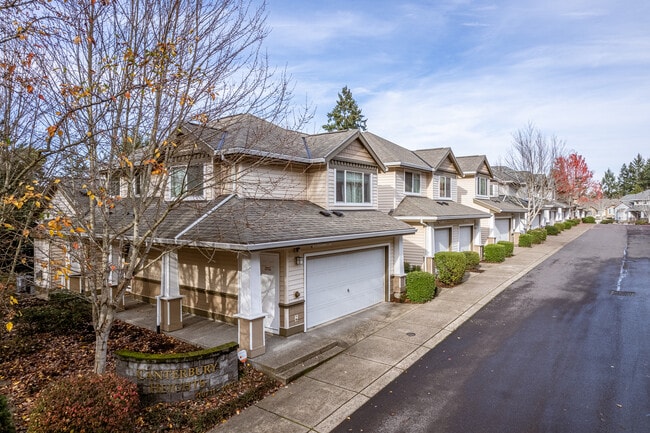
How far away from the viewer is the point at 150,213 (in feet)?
45.7

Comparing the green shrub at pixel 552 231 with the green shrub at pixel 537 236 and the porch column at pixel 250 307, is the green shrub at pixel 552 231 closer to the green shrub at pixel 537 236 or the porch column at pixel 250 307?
the green shrub at pixel 537 236

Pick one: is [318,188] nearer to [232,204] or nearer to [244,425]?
[232,204]

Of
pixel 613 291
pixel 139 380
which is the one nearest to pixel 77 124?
pixel 139 380

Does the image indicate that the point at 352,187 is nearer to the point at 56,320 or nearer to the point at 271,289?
the point at 271,289

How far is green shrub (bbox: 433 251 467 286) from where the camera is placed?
17.6 m

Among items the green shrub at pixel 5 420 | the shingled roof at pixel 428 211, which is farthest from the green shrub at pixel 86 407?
the shingled roof at pixel 428 211

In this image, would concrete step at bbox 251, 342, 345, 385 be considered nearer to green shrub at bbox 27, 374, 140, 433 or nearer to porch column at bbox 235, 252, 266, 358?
porch column at bbox 235, 252, 266, 358

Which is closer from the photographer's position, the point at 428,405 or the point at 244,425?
the point at 244,425

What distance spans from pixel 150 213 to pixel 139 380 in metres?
7.78

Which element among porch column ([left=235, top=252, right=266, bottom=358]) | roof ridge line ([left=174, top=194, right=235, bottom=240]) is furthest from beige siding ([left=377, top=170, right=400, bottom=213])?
porch column ([left=235, top=252, right=266, bottom=358])

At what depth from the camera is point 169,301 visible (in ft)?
37.0

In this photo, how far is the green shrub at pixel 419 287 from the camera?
1488 centimetres

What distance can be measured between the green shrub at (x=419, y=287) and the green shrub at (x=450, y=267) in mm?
2906

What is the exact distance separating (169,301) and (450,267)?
1236 centimetres
